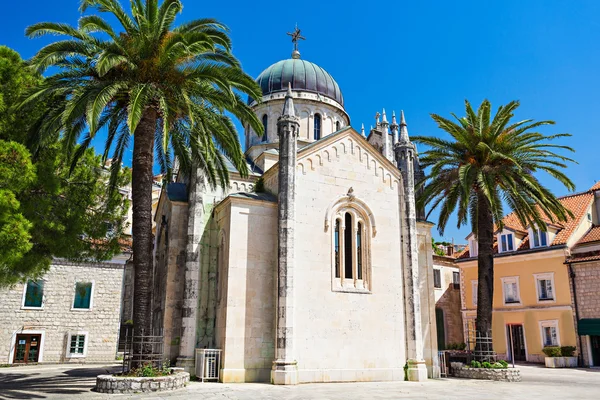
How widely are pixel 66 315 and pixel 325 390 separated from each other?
19036 millimetres

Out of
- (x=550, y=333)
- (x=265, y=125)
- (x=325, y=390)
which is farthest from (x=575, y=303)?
(x=265, y=125)

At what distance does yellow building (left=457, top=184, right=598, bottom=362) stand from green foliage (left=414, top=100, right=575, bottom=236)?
31.9 feet

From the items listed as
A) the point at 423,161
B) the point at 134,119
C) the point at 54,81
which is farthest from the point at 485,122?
the point at 54,81

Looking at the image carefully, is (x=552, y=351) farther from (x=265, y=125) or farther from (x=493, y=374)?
(x=265, y=125)

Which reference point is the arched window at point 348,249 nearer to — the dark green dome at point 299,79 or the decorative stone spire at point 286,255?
the decorative stone spire at point 286,255

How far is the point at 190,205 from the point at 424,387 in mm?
11758

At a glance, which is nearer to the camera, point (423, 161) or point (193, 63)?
point (193, 63)

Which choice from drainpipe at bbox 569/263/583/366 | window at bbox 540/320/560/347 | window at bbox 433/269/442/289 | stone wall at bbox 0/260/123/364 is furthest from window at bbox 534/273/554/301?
stone wall at bbox 0/260/123/364

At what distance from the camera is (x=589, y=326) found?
2928cm

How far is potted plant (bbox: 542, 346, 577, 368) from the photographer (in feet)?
95.8

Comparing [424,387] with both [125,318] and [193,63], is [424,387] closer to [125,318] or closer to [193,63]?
[193,63]

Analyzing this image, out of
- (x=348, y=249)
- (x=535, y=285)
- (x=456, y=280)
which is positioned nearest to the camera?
(x=348, y=249)

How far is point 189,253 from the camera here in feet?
67.5

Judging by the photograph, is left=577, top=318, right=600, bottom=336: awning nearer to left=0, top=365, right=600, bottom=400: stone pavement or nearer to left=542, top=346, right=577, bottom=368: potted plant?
left=542, top=346, right=577, bottom=368: potted plant
